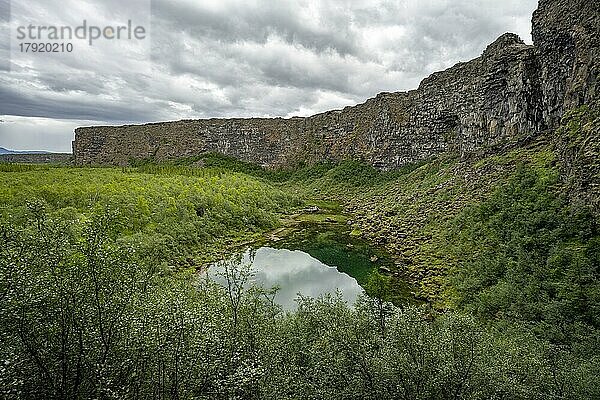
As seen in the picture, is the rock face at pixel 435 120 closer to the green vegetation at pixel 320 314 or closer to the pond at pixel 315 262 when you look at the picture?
the green vegetation at pixel 320 314

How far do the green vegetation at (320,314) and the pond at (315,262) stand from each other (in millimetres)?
2401

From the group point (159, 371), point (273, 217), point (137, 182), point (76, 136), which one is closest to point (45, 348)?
point (159, 371)

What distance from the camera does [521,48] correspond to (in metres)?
36.0

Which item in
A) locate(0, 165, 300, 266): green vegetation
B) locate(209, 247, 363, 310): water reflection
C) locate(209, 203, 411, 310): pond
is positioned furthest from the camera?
locate(209, 203, 411, 310): pond

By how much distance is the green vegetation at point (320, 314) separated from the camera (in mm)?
8078

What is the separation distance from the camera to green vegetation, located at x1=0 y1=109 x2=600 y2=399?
808 centimetres

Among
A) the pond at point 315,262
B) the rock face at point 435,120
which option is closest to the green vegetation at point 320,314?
the pond at point 315,262

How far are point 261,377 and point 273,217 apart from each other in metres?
33.1

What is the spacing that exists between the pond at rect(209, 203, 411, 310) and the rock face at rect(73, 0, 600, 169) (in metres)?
16.6

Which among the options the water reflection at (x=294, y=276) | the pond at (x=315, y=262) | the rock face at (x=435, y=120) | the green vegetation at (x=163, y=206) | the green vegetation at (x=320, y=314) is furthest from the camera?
the rock face at (x=435, y=120)

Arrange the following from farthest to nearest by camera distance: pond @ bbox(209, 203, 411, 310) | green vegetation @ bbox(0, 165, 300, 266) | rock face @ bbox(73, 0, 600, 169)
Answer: rock face @ bbox(73, 0, 600, 169) < pond @ bbox(209, 203, 411, 310) < green vegetation @ bbox(0, 165, 300, 266)

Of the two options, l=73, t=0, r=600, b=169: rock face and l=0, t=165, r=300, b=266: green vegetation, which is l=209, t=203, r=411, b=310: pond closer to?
l=0, t=165, r=300, b=266: green vegetation

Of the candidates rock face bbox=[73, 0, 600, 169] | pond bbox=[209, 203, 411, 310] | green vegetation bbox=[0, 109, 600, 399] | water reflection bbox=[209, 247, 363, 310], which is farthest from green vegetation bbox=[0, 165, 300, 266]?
rock face bbox=[73, 0, 600, 169]

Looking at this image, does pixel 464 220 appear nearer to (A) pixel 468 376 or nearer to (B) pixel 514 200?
(B) pixel 514 200
